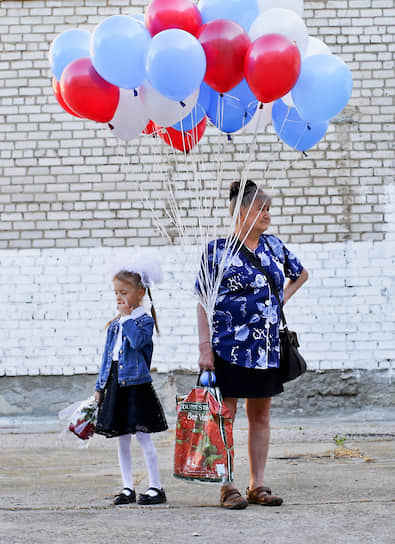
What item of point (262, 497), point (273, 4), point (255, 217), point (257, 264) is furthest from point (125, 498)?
point (273, 4)

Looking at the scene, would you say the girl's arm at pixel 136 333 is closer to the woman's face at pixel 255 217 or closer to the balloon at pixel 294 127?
the woman's face at pixel 255 217

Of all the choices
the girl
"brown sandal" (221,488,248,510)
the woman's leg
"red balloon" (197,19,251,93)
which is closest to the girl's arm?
the girl

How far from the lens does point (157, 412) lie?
13.4 feet

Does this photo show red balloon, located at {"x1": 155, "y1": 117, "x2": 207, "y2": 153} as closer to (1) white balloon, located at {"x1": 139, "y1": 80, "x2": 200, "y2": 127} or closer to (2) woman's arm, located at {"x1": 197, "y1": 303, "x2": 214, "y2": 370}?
(1) white balloon, located at {"x1": 139, "y1": 80, "x2": 200, "y2": 127}

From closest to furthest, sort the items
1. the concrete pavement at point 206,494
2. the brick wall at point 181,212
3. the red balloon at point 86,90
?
the concrete pavement at point 206,494 → the red balloon at point 86,90 → the brick wall at point 181,212

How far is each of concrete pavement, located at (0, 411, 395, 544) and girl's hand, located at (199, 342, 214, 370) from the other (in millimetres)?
702

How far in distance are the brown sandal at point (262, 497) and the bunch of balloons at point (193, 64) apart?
1905 millimetres

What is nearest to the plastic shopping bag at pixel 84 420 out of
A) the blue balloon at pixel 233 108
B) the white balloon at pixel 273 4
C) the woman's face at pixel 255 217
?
the woman's face at pixel 255 217

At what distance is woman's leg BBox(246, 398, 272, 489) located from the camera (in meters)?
3.96

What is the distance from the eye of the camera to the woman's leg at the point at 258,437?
13.0 feet

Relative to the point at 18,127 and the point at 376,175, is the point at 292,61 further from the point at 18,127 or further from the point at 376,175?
the point at 18,127

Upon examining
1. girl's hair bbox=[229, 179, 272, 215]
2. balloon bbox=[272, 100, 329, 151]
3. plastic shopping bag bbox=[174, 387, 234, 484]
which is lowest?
plastic shopping bag bbox=[174, 387, 234, 484]

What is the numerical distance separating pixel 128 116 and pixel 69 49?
45cm

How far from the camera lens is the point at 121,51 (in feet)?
11.6
